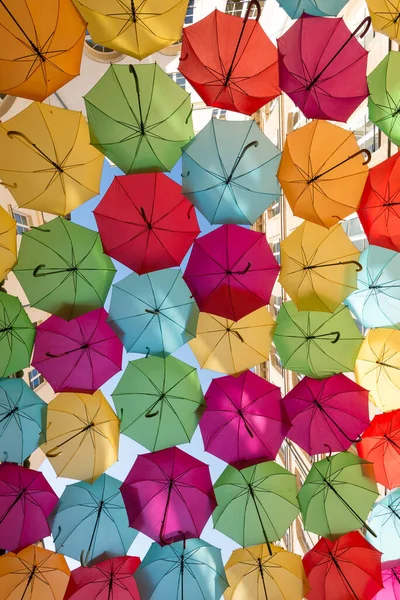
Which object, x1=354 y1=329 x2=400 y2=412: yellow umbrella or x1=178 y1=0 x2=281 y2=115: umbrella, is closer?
x1=178 y1=0 x2=281 y2=115: umbrella

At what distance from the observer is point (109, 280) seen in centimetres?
843

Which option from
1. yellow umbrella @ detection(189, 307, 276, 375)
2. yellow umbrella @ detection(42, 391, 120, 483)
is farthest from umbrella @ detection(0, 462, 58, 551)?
yellow umbrella @ detection(189, 307, 276, 375)

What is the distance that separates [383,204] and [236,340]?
3.54 m

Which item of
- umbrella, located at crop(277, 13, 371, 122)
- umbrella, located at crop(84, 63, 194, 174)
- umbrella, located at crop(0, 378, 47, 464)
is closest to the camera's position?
umbrella, located at crop(84, 63, 194, 174)

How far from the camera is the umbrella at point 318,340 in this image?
8.84 m

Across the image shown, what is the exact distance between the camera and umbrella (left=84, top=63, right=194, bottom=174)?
23.9ft

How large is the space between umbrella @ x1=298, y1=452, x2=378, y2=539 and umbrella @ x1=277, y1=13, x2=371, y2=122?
20.1ft

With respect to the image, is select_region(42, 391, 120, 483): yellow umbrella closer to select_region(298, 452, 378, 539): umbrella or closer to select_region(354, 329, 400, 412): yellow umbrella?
select_region(298, 452, 378, 539): umbrella

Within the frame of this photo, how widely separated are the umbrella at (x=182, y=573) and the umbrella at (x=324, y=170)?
19.6 ft

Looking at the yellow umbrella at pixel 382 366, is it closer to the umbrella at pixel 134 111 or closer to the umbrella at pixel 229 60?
the umbrella at pixel 229 60

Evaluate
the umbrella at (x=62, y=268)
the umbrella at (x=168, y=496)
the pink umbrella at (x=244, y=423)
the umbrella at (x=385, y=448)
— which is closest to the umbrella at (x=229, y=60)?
the umbrella at (x=62, y=268)

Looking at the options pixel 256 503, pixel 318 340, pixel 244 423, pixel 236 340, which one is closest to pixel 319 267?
pixel 318 340

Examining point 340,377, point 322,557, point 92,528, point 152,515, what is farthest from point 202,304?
point 322,557

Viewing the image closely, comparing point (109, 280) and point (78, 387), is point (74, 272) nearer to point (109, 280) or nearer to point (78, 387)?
point (109, 280)
